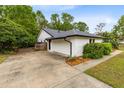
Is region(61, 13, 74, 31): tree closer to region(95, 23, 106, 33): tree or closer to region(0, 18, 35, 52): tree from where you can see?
region(95, 23, 106, 33): tree

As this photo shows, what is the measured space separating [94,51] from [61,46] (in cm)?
432

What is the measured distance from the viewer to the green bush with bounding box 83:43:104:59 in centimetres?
1205

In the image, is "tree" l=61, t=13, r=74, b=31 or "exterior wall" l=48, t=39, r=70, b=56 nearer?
"exterior wall" l=48, t=39, r=70, b=56

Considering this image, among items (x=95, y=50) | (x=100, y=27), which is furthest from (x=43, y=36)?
(x=100, y=27)

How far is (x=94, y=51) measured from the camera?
12305 millimetres

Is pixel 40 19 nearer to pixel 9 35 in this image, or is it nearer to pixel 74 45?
pixel 9 35

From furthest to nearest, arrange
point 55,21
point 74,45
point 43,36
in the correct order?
point 55,21 < point 43,36 < point 74,45

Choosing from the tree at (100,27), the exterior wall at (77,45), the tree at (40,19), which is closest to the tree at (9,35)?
the exterior wall at (77,45)

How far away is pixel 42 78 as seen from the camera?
271 inches

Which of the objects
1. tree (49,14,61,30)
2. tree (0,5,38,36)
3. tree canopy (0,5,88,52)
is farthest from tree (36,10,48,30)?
tree (0,5,38,36)

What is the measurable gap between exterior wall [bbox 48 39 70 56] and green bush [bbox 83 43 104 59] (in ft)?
6.30

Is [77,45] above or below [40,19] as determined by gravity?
below
